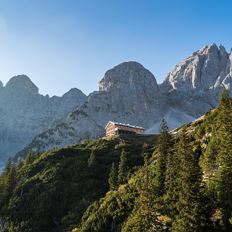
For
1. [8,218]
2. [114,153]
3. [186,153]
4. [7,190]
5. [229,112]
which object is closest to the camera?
[186,153]

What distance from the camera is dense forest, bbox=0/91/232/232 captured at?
45.3m

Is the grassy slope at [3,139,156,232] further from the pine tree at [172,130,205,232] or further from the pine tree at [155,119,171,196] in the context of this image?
the pine tree at [172,130,205,232]

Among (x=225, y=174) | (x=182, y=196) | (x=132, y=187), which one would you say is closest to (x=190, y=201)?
(x=182, y=196)

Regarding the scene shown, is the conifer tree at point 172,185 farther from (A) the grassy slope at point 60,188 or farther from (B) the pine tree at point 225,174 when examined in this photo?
(A) the grassy slope at point 60,188

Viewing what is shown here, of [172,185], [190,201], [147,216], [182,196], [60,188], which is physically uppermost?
[60,188]

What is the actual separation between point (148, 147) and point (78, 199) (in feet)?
105

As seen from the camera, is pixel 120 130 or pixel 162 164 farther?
pixel 120 130

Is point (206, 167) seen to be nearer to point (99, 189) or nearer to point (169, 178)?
point (169, 178)

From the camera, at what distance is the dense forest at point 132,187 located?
1785 inches

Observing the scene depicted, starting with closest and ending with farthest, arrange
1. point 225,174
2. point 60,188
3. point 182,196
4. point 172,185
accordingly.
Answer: point 182,196 < point 225,174 < point 172,185 < point 60,188

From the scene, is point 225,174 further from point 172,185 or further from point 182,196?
point 172,185

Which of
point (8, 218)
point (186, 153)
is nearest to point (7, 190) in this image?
point (8, 218)

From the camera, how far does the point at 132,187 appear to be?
66.2 m

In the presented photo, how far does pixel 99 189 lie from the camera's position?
265 ft
